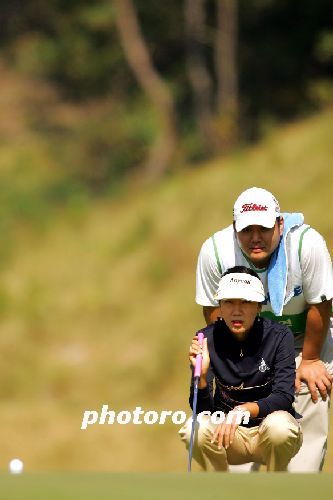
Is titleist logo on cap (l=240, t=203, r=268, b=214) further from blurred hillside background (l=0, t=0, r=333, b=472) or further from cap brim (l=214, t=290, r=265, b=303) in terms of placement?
blurred hillside background (l=0, t=0, r=333, b=472)

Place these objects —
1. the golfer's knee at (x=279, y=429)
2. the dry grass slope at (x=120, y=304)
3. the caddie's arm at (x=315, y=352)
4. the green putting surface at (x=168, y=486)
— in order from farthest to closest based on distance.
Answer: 1. the dry grass slope at (x=120, y=304)
2. the caddie's arm at (x=315, y=352)
3. the golfer's knee at (x=279, y=429)
4. the green putting surface at (x=168, y=486)

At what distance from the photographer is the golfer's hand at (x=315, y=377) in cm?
730

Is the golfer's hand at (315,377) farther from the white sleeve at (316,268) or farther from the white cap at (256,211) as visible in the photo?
the white cap at (256,211)

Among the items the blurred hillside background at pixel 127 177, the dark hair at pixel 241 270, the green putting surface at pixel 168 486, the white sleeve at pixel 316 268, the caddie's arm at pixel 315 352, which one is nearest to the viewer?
the green putting surface at pixel 168 486

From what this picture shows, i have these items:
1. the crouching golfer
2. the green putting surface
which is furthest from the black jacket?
the green putting surface

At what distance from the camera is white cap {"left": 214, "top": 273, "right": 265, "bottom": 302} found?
263 inches

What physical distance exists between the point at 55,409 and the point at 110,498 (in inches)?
515

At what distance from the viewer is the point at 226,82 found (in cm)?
2727

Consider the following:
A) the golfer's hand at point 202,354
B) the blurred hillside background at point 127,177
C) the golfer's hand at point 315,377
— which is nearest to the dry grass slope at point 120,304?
the blurred hillside background at point 127,177

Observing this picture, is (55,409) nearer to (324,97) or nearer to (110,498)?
(324,97)

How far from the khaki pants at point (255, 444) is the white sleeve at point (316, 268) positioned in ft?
2.46

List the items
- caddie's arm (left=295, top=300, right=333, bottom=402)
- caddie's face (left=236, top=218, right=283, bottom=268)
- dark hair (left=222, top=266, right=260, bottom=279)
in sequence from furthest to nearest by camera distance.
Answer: caddie's arm (left=295, top=300, right=333, bottom=402) → caddie's face (left=236, top=218, right=283, bottom=268) → dark hair (left=222, top=266, right=260, bottom=279)

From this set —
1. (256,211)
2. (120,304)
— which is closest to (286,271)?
(256,211)

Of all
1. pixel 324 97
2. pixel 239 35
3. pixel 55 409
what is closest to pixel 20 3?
pixel 239 35
